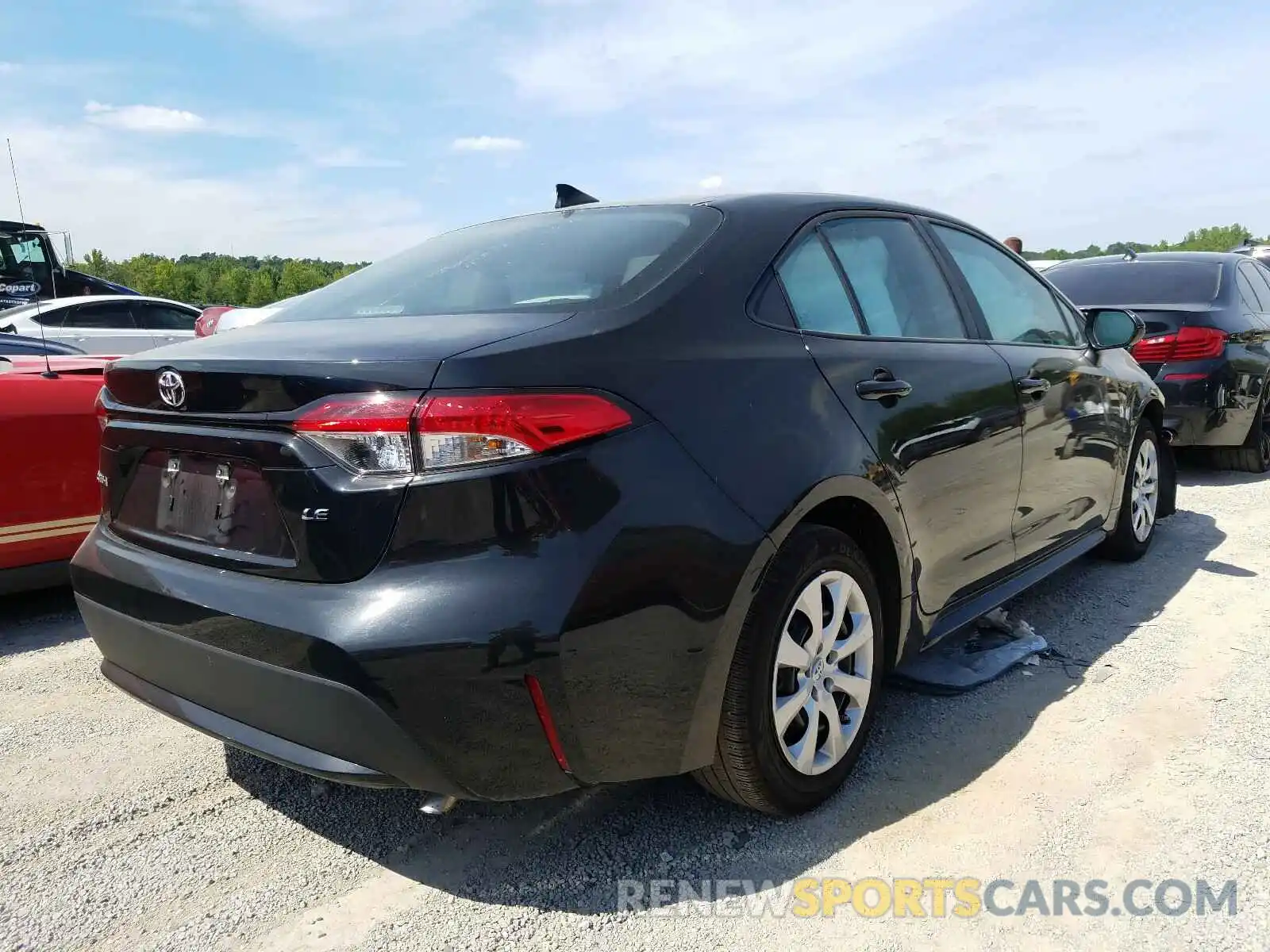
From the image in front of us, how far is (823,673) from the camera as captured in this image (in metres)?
2.38

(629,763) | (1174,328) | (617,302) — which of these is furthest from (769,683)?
(1174,328)

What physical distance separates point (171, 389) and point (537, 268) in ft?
2.98

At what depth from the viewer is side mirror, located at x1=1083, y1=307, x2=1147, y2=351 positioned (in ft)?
13.3

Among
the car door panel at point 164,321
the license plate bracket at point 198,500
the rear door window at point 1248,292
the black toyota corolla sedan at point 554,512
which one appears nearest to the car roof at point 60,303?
the car door panel at point 164,321

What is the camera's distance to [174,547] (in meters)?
2.17

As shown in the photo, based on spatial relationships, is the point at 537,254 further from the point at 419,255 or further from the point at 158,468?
the point at 158,468

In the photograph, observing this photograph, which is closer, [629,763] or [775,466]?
[629,763]

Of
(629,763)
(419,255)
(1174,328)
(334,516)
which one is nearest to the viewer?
(334,516)

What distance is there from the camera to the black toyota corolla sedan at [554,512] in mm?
1816

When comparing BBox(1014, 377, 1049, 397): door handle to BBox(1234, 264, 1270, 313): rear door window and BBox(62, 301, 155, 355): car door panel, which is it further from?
BBox(62, 301, 155, 355): car door panel

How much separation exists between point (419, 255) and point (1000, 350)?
190 cm

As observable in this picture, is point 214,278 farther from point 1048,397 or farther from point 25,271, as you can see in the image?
point 1048,397

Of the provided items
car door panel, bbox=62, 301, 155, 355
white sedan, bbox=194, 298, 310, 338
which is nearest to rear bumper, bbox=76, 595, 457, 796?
white sedan, bbox=194, 298, 310, 338

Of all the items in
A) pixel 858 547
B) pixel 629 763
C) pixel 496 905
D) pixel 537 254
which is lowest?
pixel 496 905
